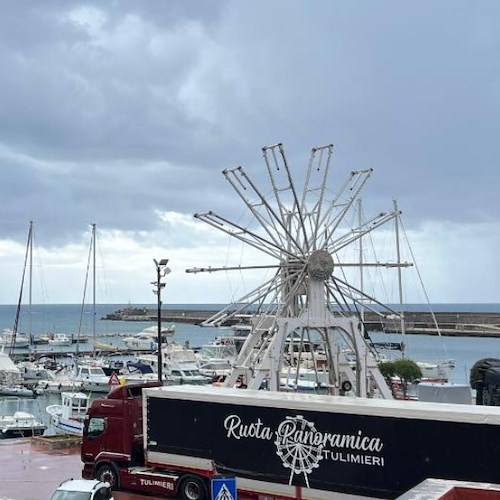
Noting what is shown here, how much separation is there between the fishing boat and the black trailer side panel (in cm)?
1764

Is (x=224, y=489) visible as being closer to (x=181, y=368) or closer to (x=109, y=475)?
(x=109, y=475)

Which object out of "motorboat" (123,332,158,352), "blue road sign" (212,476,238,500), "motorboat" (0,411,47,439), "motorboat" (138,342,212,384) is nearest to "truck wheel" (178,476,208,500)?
"blue road sign" (212,476,238,500)

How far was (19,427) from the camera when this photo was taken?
117 ft

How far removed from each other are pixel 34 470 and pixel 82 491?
847 centimetres

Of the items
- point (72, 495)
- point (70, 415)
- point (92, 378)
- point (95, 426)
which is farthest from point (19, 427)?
point (92, 378)

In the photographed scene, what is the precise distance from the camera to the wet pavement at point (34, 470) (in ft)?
62.3

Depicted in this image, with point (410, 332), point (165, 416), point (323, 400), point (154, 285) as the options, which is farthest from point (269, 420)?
point (410, 332)

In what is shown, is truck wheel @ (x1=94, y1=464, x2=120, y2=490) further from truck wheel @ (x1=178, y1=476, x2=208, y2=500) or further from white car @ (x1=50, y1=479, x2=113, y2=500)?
white car @ (x1=50, y1=479, x2=113, y2=500)

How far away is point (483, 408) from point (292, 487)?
14.8ft

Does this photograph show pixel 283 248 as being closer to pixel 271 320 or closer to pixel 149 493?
pixel 271 320

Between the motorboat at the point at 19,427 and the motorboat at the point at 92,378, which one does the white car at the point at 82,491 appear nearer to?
the motorboat at the point at 19,427

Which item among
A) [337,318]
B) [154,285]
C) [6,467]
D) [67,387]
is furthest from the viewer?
[67,387]

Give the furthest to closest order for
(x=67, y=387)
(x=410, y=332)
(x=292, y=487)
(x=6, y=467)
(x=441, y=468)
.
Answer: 1. (x=410, y=332)
2. (x=67, y=387)
3. (x=6, y=467)
4. (x=292, y=487)
5. (x=441, y=468)

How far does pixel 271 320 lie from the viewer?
25500mm
